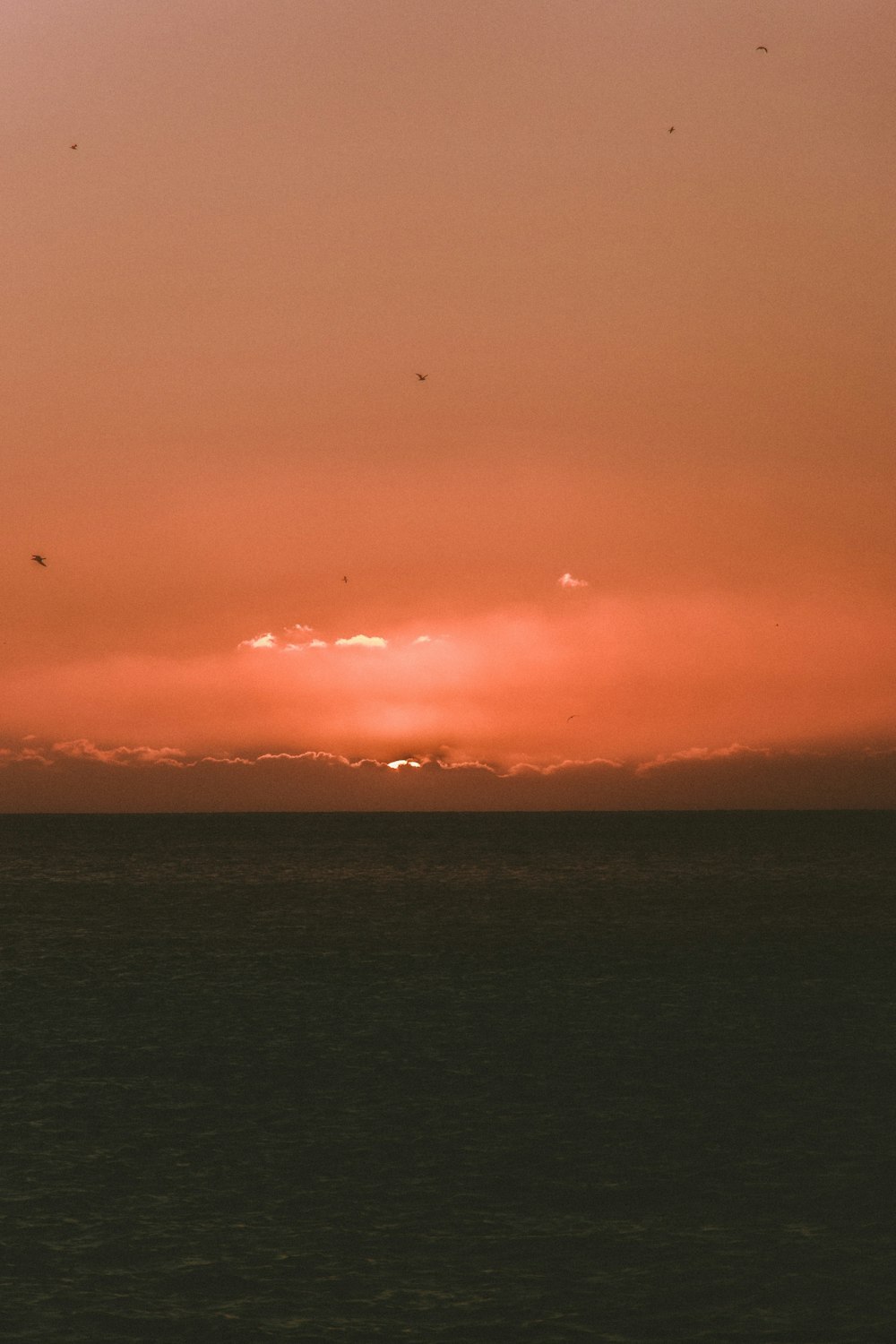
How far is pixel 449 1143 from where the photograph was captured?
40938mm

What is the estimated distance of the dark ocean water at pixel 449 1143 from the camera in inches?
1172

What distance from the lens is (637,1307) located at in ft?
96.9

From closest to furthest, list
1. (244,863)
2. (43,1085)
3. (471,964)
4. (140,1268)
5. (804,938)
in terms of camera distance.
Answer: (140,1268), (43,1085), (471,964), (804,938), (244,863)

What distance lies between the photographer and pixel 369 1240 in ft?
109

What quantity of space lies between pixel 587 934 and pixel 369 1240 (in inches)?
2524

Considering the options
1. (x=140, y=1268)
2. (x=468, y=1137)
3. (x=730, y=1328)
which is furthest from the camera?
(x=468, y=1137)

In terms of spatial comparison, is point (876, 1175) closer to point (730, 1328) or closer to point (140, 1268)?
point (730, 1328)

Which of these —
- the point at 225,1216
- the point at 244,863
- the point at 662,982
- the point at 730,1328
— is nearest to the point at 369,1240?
the point at 225,1216

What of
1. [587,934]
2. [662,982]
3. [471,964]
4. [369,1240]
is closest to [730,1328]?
[369,1240]

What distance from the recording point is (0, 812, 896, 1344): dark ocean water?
97.7 feet

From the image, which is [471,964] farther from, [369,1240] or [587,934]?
[369,1240]

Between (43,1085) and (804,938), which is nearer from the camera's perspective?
(43,1085)

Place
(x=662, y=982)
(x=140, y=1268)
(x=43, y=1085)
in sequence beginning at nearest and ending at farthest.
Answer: (x=140, y=1268), (x=43, y=1085), (x=662, y=982)

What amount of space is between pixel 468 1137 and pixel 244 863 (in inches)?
5620
